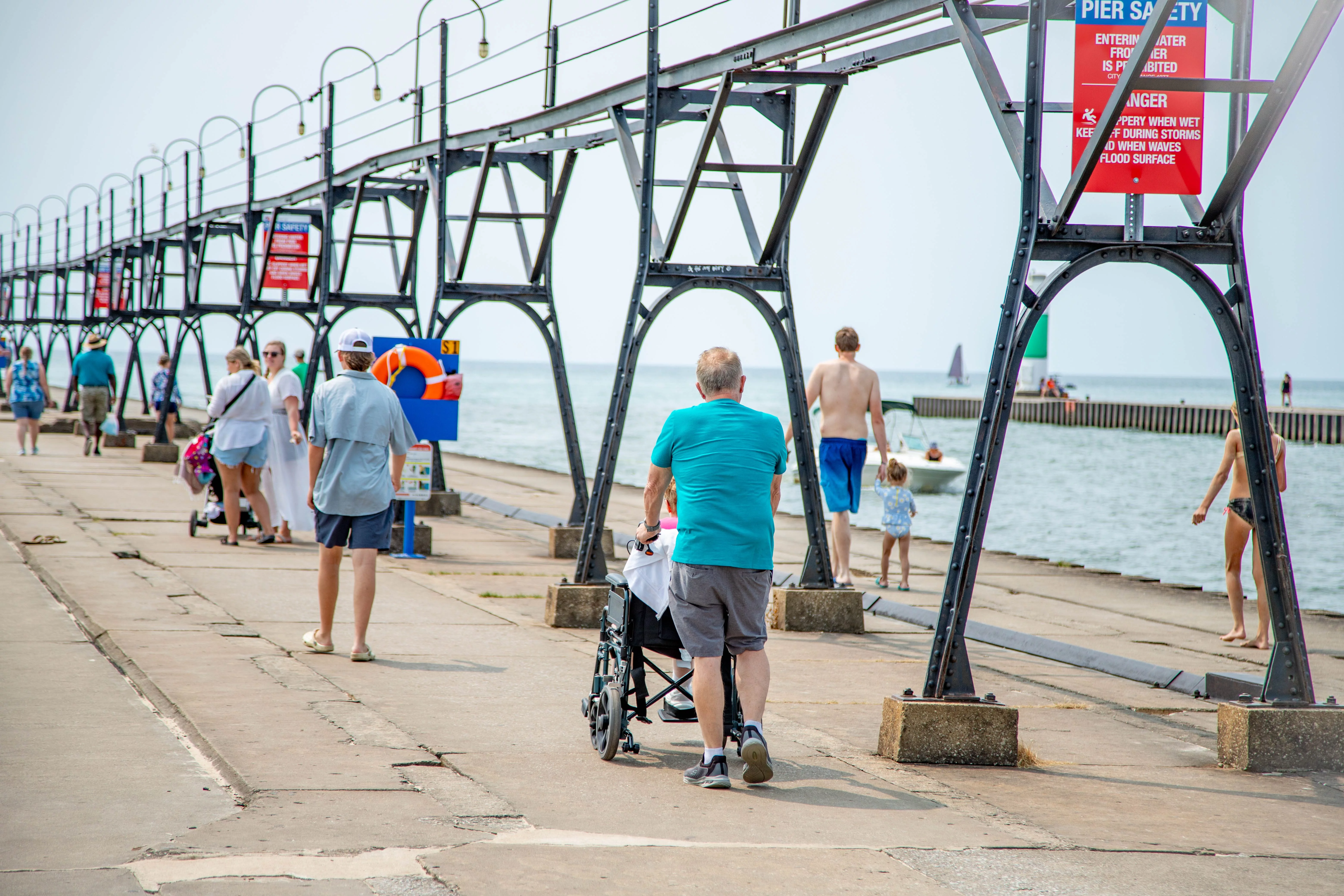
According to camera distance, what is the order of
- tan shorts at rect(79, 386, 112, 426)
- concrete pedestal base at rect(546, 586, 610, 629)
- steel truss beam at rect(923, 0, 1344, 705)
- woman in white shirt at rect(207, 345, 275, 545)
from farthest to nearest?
tan shorts at rect(79, 386, 112, 426), woman in white shirt at rect(207, 345, 275, 545), concrete pedestal base at rect(546, 586, 610, 629), steel truss beam at rect(923, 0, 1344, 705)

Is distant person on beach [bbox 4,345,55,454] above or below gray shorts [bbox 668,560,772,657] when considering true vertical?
above

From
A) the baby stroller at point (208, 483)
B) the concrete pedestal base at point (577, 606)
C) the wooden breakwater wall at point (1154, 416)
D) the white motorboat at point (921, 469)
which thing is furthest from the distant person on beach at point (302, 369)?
the wooden breakwater wall at point (1154, 416)

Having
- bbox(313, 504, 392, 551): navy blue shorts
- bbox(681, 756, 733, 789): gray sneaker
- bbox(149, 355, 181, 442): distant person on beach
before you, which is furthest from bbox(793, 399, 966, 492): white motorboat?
bbox(681, 756, 733, 789): gray sneaker

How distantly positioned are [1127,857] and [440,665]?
439 cm

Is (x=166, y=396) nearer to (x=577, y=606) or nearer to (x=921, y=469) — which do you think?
(x=577, y=606)

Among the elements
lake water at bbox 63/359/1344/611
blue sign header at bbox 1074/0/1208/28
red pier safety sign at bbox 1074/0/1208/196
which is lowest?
lake water at bbox 63/359/1344/611

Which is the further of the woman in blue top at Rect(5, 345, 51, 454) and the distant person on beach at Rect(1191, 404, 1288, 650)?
the woman in blue top at Rect(5, 345, 51, 454)

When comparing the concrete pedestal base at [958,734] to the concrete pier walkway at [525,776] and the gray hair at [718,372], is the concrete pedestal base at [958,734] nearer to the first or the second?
the concrete pier walkway at [525,776]

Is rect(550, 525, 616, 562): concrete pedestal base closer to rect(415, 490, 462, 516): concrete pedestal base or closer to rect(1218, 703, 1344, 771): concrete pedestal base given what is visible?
rect(415, 490, 462, 516): concrete pedestal base

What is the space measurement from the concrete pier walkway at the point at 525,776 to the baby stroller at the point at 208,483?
294cm

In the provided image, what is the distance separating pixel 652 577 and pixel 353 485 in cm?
272

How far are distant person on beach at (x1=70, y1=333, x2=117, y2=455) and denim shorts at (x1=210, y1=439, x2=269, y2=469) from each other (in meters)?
13.0

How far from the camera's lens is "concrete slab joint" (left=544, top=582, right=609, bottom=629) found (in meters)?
9.38

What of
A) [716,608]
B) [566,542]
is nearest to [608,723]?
[716,608]
